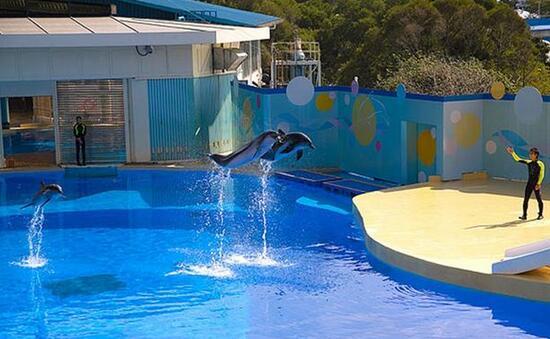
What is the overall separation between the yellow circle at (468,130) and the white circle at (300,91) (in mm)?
3321

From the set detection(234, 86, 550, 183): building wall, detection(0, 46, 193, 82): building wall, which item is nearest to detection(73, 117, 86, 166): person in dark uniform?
detection(0, 46, 193, 82): building wall

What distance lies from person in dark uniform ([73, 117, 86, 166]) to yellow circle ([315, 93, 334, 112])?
5381mm

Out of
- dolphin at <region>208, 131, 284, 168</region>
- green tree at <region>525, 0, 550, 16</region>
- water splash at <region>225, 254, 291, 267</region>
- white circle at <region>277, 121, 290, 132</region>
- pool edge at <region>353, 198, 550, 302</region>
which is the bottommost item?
water splash at <region>225, 254, 291, 267</region>

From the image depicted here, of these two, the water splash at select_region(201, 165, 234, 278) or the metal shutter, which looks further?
the metal shutter

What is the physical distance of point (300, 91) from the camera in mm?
18422

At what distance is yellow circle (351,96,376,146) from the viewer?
1784 centimetres

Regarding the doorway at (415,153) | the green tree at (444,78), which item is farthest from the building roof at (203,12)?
the doorway at (415,153)

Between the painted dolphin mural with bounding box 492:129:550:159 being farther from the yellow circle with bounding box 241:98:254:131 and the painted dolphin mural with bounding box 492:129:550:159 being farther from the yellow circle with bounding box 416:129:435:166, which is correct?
the yellow circle with bounding box 241:98:254:131

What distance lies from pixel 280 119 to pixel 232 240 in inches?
243

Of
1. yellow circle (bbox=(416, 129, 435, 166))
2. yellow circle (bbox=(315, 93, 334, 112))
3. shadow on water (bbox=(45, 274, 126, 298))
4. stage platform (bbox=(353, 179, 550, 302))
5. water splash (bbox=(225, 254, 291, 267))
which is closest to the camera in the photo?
stage platform (bbox=(353, 179, 550, 302))

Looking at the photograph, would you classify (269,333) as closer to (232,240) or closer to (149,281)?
(149,281)

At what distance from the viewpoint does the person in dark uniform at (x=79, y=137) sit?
20.4m

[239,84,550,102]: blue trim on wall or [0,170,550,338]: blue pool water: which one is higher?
[239,84,550,102]: blue trim on wall

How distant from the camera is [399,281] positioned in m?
11.1
